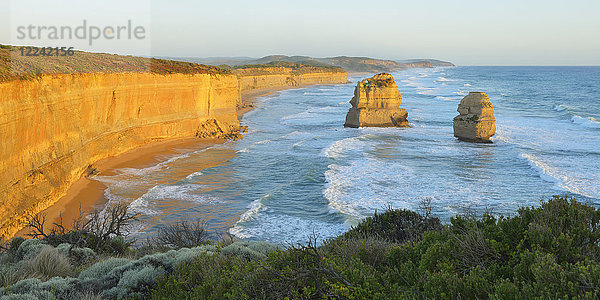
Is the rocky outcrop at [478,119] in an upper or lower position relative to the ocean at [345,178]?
upper

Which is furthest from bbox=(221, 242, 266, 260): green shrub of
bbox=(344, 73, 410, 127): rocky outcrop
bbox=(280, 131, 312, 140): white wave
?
bbox=(344, 73, 410, 127): rocky outcrop

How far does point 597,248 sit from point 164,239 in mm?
9350

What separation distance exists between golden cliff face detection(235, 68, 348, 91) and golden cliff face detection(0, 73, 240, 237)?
43.1 meters

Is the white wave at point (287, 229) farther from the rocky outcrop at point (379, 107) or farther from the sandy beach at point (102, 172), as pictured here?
the rocky outcrop at point (379, 107)

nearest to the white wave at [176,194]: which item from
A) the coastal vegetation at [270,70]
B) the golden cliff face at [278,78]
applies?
the golden cliff face at [278,78]

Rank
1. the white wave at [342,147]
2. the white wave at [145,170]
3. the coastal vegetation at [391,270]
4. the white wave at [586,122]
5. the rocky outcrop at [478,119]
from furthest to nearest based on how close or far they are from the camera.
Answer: the white wave at [586,122], the rocky outcrop at [478,119], the white wave at [342,147], the white wave at [145,170], the coastal vegetation at [391,270]

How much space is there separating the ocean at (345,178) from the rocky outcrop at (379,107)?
1.63m

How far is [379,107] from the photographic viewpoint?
128 feet

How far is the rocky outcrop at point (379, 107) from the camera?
38.3 metres

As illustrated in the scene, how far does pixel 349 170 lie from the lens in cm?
2381

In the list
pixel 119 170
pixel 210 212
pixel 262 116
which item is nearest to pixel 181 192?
pixel 210 212

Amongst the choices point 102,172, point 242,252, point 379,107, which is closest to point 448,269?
point 242,252

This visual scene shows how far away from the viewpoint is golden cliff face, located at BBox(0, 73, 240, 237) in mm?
14305

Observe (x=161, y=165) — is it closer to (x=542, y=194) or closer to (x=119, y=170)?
(x=119, y=170)
